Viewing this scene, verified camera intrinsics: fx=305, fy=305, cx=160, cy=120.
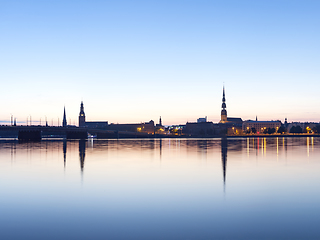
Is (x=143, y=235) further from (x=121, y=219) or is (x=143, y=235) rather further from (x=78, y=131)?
(x=78, y=131)

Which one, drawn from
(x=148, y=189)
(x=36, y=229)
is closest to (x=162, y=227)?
(x=36, y=229)

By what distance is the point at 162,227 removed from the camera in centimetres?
960

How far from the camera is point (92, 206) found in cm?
1248

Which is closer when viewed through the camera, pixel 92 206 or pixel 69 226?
pixel 69 226

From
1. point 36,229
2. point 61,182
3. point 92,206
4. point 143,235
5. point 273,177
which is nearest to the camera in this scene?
point 143,235

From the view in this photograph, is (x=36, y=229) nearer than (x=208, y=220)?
Yes

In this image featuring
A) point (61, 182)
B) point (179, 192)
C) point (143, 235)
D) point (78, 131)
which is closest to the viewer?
point (143, 235)

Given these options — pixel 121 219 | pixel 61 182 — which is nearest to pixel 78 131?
pixel 61 182

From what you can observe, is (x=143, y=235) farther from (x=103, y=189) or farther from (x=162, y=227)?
(x=103, y=189)

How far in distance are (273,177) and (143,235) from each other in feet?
46.5

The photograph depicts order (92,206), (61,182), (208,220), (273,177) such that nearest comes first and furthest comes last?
(208,220) < (92,206) < (61,182) < (273,177)

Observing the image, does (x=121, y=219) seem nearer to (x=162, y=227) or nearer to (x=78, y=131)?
(x=162, y=227)

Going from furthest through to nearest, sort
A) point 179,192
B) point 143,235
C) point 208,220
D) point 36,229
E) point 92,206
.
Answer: point 179,192 < point 92,206 < point 208,220 < point 36,229 < point 143,235

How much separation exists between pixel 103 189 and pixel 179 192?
412cm
